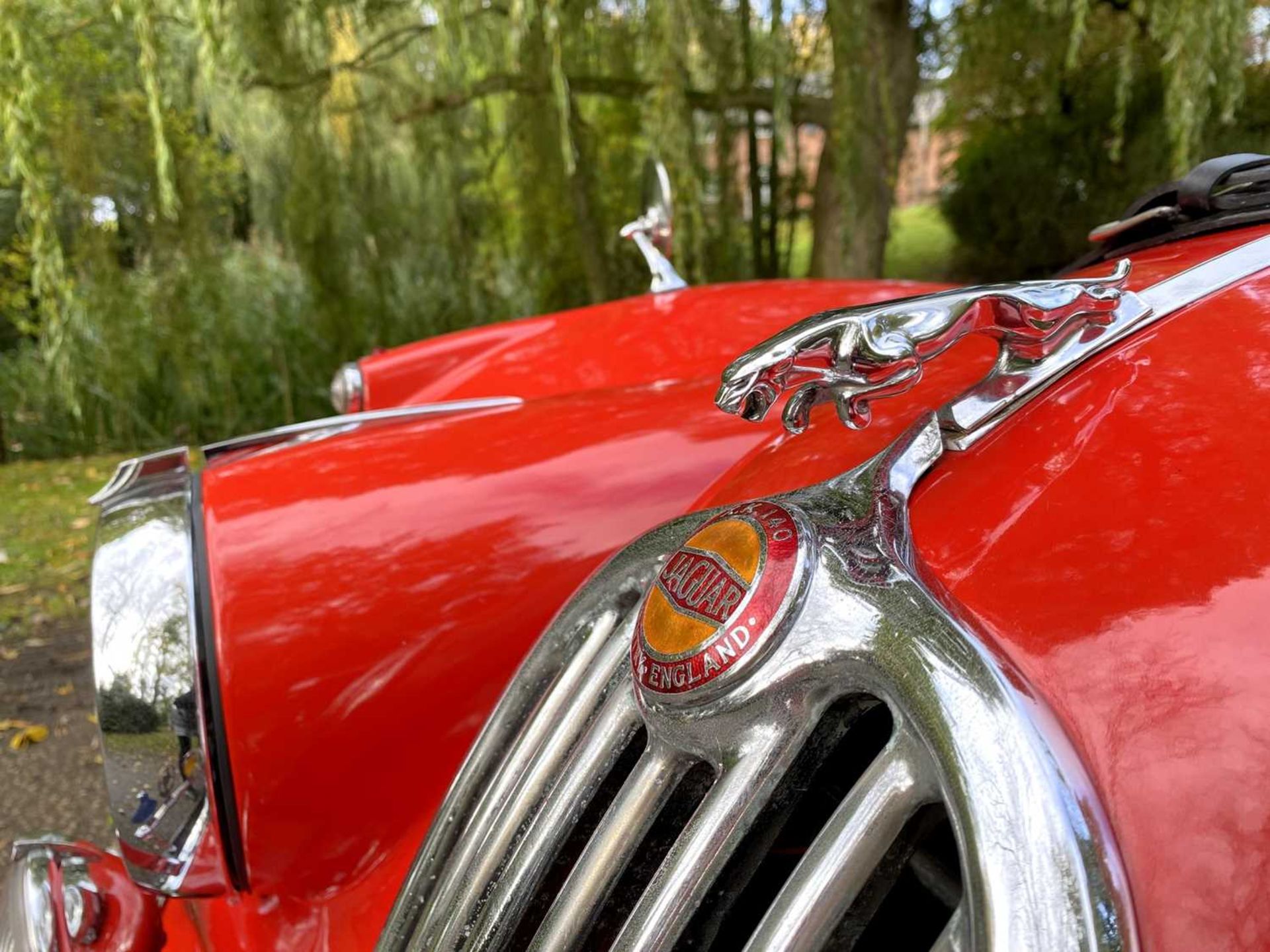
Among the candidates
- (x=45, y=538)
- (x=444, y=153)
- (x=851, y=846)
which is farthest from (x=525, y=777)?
(x=444, y=153)

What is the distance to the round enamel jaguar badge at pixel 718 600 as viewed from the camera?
728 millimetres

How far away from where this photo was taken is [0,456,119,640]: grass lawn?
13.4 ft

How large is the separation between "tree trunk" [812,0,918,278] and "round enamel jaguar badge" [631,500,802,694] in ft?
10.0

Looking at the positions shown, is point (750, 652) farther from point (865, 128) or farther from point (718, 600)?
point (865, 128)

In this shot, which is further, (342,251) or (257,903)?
(342,251)

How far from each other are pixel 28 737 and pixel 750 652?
301cm

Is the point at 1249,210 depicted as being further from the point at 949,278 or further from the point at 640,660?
the point at 949,278

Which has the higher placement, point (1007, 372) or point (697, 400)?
point (1007, 372)

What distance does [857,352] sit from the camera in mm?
743

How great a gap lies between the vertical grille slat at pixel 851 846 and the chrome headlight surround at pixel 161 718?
74 centimetres

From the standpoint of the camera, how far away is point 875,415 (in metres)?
1.05

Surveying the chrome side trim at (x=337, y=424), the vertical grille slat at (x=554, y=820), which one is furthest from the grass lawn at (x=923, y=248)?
the vertical grille slat at (x=554, y=820)

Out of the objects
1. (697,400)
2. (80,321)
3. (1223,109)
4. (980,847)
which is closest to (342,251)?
(80,321)

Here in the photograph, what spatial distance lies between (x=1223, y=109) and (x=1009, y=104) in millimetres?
4330
